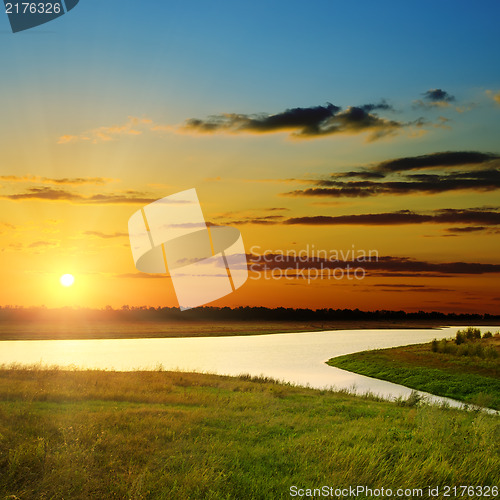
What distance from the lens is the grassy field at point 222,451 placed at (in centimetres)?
895

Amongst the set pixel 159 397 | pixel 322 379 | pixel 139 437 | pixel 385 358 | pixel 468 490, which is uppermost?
pixel 139 437

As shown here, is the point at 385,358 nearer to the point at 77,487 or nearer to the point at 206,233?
the point at 206,233

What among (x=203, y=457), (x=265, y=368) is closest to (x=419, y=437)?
(x=203, y=457)

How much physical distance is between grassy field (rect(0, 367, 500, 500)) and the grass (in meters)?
15.7

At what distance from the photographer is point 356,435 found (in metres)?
13.5

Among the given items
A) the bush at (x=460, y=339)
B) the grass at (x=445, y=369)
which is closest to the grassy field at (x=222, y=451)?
the grass at (x=445, y=369)

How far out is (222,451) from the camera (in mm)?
11234

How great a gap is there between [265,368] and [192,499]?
134ft

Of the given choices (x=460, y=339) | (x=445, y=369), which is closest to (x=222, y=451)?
(x=445, y=369)

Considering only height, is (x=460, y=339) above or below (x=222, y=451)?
below

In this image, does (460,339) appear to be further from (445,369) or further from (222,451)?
(222,451)

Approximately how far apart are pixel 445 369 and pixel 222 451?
3387 cm

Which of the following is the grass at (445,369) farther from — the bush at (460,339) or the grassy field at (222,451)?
the grassy field at (222,451)

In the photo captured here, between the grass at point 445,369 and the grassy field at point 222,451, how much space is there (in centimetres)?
1570
